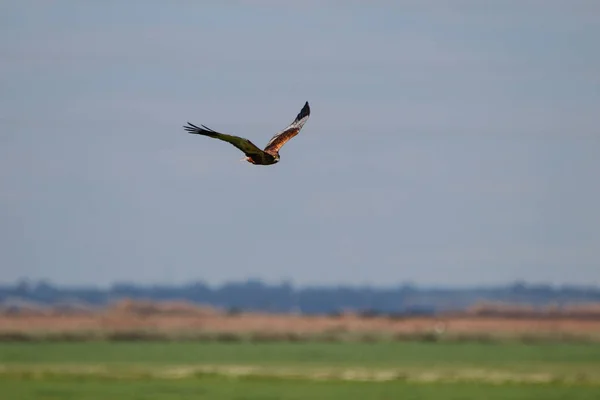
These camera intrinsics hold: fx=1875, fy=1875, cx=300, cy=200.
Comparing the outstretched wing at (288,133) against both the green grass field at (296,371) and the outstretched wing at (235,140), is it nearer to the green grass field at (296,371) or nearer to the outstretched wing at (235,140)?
the outstretched wing at (235,140)

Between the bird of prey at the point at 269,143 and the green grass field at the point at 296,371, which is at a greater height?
the bird of prey at the point at 269,143

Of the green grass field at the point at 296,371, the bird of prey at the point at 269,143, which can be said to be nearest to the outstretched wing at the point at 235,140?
the bird of prey at the point at 269,143

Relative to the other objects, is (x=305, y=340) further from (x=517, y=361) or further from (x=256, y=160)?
(x=256, y=160)

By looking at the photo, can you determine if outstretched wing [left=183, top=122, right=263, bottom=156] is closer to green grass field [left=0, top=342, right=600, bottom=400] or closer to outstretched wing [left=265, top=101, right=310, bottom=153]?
outstretched wing [left=265, top=101, right=310, bottom=153]

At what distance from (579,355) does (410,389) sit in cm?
2144

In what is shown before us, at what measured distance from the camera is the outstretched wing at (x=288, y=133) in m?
30.6

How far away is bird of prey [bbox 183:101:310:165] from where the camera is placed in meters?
28.9

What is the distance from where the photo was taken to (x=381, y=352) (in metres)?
75.6

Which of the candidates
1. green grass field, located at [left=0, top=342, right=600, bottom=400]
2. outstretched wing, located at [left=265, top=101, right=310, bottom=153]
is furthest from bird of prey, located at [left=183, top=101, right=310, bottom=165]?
green grass field, located at [left=0, top=342, right=600, bottom=400]

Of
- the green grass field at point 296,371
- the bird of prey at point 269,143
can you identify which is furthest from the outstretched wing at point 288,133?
the green grass field at point 296,371

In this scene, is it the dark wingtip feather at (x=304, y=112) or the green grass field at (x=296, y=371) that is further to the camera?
the green grass field at (x=296, y=371)

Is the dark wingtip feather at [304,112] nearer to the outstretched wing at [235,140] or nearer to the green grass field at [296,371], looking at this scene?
the outstretched wing at [235,140]

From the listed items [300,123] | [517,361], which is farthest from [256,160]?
[517,361]

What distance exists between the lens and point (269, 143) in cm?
3077
